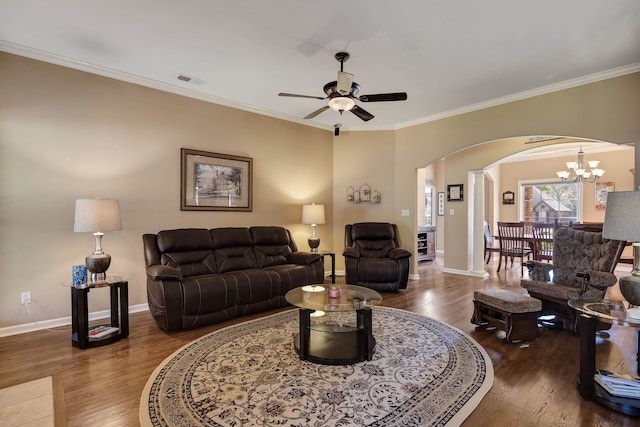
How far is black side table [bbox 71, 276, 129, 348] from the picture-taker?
2781 millimetres

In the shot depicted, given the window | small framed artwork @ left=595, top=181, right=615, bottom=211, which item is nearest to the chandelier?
small framed artwork @ left=595, top=181, right=615, bottom=211

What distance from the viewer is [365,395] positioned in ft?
6.66

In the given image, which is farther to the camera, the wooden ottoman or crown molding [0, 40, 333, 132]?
crown molding [0, 40, 333, 132]

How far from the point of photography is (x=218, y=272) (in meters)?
3.95

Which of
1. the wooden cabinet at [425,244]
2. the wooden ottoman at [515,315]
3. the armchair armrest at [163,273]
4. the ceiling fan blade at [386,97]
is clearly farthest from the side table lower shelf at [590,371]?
the wooden cabinet at [425,244]

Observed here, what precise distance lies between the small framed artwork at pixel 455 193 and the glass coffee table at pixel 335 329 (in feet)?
12.9

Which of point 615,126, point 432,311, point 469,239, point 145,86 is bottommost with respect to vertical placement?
point 432,311

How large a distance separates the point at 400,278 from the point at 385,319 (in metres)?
1.34

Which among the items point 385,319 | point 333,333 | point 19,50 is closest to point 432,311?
point 385,319

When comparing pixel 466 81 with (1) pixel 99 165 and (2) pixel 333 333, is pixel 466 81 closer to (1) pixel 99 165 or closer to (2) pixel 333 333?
(2) pixel 333 333

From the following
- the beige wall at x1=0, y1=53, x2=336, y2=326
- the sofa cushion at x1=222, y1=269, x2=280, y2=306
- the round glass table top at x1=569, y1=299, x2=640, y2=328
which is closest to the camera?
the round glass table top at x1=569, y1=299, x2=640, y2=328

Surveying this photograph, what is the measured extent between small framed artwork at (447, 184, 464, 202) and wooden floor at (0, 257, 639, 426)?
2.99 m

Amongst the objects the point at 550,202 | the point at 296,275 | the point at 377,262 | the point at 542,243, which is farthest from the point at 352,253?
the point at 550,202

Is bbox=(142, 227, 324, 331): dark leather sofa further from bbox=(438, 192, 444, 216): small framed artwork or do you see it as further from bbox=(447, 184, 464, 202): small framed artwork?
bbox=(438, 192, 444, 216): small framed artwork
